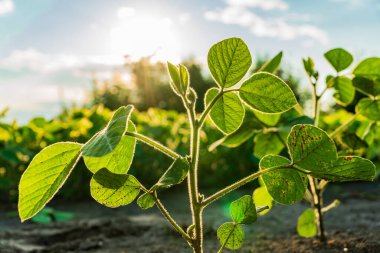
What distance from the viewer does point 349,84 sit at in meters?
2.00

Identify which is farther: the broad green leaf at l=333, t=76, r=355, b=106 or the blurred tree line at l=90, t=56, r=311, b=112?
the blurred tree line at l=90, t=56, r=311, b=112

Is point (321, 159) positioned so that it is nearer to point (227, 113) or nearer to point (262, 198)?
point (227, 113)

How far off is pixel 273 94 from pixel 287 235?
1.99 m

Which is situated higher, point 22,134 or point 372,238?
point 22,134

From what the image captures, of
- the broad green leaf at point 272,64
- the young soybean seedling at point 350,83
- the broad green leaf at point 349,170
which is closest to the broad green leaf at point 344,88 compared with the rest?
the young soybean seedling at point 350,83

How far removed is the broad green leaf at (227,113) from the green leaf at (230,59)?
0.10 meters

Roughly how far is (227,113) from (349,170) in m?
0.34

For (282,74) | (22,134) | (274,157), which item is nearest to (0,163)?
(22,134)

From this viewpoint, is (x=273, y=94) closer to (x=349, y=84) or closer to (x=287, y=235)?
(x=349, y=84)

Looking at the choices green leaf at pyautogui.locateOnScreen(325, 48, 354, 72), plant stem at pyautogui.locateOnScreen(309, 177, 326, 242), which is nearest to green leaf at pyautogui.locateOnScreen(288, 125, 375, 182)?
green leaf at pyautogui.locateOnScreen(325, 48, 354, 72)

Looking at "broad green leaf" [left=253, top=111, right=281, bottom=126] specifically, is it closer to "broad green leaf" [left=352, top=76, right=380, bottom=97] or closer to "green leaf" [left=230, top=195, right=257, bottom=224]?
"broad green leaf" [left=352, top=76, right=380, bottom=97]

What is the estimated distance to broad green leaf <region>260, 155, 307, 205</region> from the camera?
1.21 m

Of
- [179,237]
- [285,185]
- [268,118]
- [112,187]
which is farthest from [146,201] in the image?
[179,237]

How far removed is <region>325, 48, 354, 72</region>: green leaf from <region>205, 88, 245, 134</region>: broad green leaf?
0.83 metres
